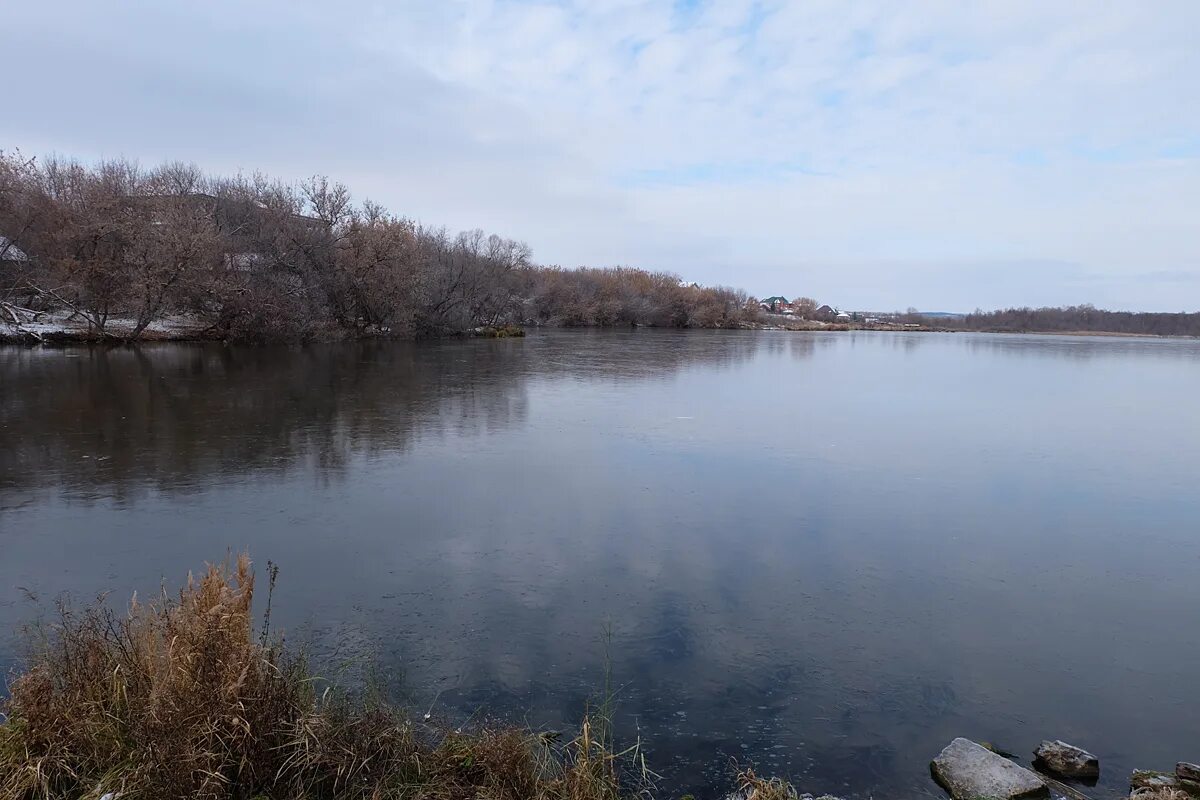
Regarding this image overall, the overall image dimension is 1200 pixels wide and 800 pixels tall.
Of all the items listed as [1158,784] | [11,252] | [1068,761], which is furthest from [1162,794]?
[11,252]

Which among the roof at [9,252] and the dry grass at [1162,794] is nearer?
the dry grass at [1162,794]

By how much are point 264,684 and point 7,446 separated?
10.1 meters

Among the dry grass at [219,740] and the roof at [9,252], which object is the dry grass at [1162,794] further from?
the roof at [9,252]

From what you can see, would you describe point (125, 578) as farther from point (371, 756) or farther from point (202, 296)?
point (202, 296)

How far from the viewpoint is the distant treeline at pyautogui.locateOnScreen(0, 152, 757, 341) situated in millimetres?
26781

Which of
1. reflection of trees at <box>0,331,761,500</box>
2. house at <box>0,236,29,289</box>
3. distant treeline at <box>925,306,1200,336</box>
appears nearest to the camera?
reflection of trees at <box>0,331,761,500</box>

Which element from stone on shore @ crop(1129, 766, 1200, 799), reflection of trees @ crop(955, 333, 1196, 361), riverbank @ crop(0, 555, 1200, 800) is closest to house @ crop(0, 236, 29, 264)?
riverbank @ crop(0, 555, 1200, 800)

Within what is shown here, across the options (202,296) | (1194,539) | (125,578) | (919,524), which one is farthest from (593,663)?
(202,296)

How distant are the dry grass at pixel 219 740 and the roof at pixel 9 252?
30.2m

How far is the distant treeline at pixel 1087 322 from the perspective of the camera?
8525 cm

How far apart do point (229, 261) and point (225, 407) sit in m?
22.3

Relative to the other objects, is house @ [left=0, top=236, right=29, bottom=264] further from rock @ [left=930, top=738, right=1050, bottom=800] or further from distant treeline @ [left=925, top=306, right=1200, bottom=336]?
distant treeline @ [left=925, top=306, right=1200, bottom=336]

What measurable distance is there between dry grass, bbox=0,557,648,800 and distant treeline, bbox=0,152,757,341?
2806cm

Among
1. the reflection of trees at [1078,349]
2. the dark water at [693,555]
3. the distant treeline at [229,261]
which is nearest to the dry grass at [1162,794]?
the dark water at [693,555]
